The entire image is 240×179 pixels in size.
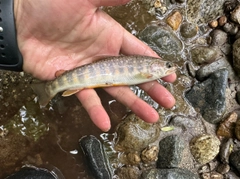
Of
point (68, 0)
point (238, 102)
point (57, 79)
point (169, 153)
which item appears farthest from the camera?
point (238, 102)

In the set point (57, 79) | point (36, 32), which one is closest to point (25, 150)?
point (57, 79)

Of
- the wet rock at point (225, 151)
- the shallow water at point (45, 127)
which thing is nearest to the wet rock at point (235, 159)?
the wet rock at point (225, 151)

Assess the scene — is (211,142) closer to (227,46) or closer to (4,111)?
(227,46)

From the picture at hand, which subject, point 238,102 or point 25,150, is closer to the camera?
point 25,150

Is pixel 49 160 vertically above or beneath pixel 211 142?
beneath

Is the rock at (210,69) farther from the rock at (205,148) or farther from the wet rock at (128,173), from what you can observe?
the wet rock at (128,173)

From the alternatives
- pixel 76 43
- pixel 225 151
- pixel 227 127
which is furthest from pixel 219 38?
pixel 76 43
